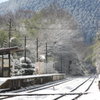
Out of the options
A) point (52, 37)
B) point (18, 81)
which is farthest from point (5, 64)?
point (52, 37)

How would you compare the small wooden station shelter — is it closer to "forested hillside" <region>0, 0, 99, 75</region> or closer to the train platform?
the train platform

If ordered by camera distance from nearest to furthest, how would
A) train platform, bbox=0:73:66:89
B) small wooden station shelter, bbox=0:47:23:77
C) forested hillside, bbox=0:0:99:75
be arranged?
1. train platform, bbox=0:73:66:89
2. small wooden station shelter, bbox=0:47:23:77
3. forested hillside, bbox=0:0:99:75

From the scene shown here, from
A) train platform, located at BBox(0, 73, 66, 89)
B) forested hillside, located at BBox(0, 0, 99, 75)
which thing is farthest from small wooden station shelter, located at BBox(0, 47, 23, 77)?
forested hillside, located at BBox(0, 0, 99, 75)

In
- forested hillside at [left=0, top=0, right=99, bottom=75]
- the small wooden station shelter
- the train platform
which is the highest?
forested hillside at [left=0, top=0, right=99, bottom=75]

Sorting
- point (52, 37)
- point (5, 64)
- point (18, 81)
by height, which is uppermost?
point (52, 37)

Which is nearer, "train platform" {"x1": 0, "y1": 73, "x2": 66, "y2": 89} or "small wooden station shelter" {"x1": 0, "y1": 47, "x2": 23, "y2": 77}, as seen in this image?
"train platform" {"x1": 0, "y1": 73, "x2": 66, "y2": 89}

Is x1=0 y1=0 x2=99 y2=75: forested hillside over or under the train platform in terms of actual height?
over

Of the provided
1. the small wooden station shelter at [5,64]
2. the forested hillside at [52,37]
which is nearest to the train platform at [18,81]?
the small wooden station shelter at [5,64]

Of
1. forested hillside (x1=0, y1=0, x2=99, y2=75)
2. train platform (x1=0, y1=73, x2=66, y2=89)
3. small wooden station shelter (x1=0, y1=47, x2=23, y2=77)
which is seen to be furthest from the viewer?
forested hillside (x1=0, y1=0, x2=99, y2=75)

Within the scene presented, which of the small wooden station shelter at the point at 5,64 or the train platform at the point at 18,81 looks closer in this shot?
the train platform at the point at 18,81

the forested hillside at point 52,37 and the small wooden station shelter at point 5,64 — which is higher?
the forested hillside at point 52,37

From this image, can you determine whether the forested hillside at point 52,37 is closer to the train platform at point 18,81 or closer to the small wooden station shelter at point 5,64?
the train platform at point 18,81

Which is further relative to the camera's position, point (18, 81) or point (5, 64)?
point (5, 64)

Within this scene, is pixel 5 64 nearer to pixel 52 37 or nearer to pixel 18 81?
pixel 18 81
